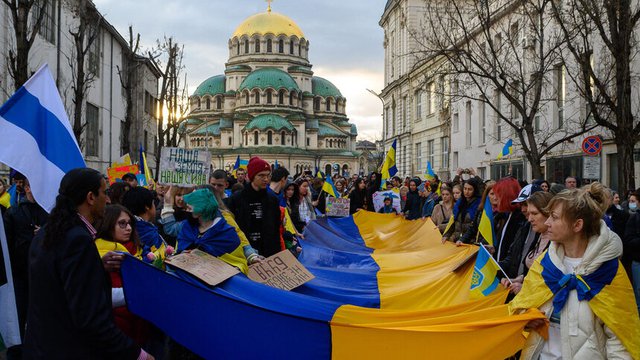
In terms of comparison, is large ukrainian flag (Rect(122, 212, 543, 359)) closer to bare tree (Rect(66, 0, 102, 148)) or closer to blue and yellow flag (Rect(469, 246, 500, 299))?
blue and yellow flag (Rect(469, 246, 500, 299))

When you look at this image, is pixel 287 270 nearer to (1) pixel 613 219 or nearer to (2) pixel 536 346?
(2) pixel 536 346

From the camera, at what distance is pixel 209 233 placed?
235 inches

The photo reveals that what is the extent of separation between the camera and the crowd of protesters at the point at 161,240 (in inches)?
134

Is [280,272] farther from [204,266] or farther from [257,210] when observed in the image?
[257,210]

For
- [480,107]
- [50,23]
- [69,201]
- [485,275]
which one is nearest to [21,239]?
[69,201]

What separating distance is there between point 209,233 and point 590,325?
134 inches

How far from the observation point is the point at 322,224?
14930 mm

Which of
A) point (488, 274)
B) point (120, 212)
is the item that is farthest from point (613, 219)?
point (120, 212)

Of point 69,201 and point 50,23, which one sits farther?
point 50,23

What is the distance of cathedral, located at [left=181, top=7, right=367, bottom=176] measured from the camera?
104125 millimetres

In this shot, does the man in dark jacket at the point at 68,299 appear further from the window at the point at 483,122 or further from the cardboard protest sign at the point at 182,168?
the window at the point at 483,122

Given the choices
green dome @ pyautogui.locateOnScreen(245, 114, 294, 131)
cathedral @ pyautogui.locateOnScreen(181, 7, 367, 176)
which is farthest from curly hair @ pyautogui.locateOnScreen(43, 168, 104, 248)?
green dome @ pyautogui.locateOnScreen(245, 114, 294, 131)

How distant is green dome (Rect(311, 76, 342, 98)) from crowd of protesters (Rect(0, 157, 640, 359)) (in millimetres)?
106480

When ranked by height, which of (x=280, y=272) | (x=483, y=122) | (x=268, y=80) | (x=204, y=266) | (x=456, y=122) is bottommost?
(x=280, y=272)
